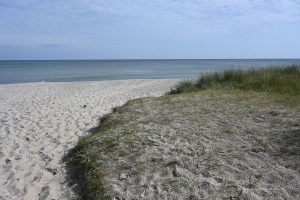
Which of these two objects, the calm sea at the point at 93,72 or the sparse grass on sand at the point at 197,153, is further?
the calm sea at the point at 93,72

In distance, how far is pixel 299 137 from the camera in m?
6.05

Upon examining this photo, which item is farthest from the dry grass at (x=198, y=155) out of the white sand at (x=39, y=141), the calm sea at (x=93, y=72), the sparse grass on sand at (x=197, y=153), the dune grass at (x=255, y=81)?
the calm sea at (x=93, y=72)

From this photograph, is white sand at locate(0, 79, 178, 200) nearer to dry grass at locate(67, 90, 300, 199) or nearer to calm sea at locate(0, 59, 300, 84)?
dry grass at locate(67, 90, 300, 199)

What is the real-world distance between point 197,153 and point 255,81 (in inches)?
276

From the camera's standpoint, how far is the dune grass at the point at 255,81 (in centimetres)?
1126

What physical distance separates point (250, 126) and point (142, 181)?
286 cm

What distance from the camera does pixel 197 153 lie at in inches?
226

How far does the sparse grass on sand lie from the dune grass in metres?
1.71

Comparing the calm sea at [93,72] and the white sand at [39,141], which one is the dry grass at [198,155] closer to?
the white sand at [39,141]

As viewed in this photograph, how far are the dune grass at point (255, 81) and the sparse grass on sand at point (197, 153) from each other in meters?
→ 1.71

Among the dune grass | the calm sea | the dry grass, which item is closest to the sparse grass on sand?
the dry grass

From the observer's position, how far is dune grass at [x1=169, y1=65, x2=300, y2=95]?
11.3 metres

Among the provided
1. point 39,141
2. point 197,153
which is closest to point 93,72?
point 39,141

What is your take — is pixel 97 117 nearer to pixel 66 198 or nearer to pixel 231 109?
pixel 231 109
